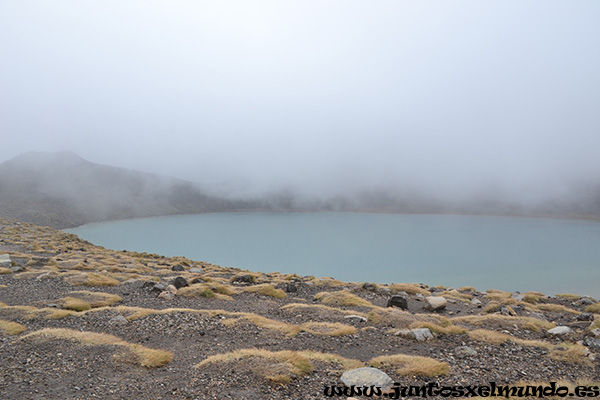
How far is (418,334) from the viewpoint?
40.8ft

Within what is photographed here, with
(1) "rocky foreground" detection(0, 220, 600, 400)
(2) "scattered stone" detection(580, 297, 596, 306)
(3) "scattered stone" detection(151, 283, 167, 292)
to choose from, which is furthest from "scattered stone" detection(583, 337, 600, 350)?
(3) "scattered stone" detection(151, 283, 167, 292)

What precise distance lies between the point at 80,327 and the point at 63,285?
9.90 m

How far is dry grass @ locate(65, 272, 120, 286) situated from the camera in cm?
2114

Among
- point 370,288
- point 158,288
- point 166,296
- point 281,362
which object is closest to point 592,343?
point 281,362

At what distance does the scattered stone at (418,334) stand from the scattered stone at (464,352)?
1.32 meters

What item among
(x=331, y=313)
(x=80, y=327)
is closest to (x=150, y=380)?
(x=80, y=327)

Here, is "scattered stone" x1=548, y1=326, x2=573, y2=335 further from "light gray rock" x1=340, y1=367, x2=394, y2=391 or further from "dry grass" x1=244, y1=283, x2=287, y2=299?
"dry grass" x1=244, y1=283, x2=287, y2=299

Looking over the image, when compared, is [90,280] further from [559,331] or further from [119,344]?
[559,331]

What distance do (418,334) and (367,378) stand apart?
16.3ft

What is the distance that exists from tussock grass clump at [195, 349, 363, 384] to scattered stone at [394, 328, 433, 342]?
3.52 metres

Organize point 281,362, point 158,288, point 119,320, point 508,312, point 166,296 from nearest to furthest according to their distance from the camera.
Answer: point 281,362 → point 119,320 → point 508,312 → point 166,296 → point 158,288

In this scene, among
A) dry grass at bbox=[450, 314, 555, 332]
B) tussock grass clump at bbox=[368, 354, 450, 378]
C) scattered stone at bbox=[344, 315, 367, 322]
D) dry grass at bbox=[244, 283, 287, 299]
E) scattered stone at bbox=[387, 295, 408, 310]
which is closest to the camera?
tussock grass clump at bbox=[368, 354, 450, 378]

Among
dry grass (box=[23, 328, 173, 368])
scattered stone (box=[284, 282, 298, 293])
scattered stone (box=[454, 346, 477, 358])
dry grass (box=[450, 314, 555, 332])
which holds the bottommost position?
scattered stone (box=[284, 282, 298, 293])

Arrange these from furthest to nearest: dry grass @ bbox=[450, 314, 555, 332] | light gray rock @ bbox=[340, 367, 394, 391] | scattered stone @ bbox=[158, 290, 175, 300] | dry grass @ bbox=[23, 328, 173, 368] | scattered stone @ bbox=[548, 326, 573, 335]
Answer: scattered stone @ bbox=[158, 290, 175, 300]
dry grass @ bbox=[450, 314, 555, 332]
scattered stone @ bbox=[548, 326, 573, 335]
dry grass @ bbox=[23, 328, 173, 368]
light gray rock @ bbox=[340, 367, 394, 391]
